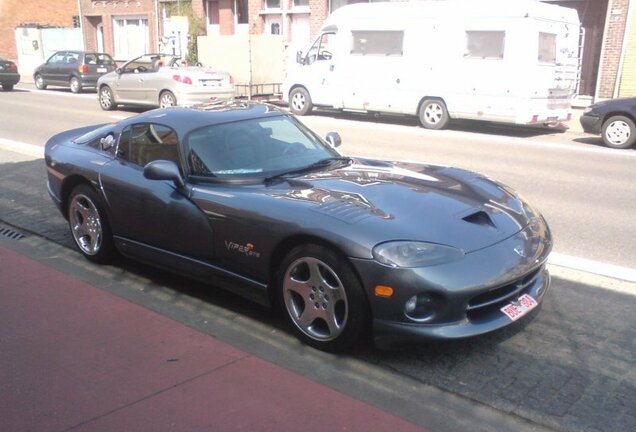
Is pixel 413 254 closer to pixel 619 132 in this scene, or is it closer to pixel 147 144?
pixel 147 144

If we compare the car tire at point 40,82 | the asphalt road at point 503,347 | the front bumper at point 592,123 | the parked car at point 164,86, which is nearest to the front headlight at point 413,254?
the asphalt road at point 503,347

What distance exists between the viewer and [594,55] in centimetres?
1839

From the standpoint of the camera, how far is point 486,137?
14.2 meters

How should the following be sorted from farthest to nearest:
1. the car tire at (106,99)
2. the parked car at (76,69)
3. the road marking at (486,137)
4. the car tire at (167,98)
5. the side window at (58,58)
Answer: the side window at (58,58) < the parked car at (76,69) < the car tire at (106,99) < the car tire at (167,98) < the road marking at (486,137)

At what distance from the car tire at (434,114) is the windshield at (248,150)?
11004mm

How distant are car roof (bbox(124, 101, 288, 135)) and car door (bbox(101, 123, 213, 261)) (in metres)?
0.07

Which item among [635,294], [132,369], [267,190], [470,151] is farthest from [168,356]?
[470,151]

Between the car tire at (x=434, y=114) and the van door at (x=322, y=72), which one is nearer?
the car tire at (x=434, y=114)

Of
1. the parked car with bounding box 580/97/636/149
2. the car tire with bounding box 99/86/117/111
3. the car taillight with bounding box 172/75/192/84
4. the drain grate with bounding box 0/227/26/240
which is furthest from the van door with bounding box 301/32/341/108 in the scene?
the drain grate with bounding box 0/227/26/240

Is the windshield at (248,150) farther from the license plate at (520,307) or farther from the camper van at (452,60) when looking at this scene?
the camper van at (452,60)

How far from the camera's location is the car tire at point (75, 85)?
81.4 ft

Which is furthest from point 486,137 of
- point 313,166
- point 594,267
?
point 313,166

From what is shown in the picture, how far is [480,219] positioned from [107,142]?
10.8 ft

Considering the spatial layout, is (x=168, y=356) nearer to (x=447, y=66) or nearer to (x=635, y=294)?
(x=635, y=294)
